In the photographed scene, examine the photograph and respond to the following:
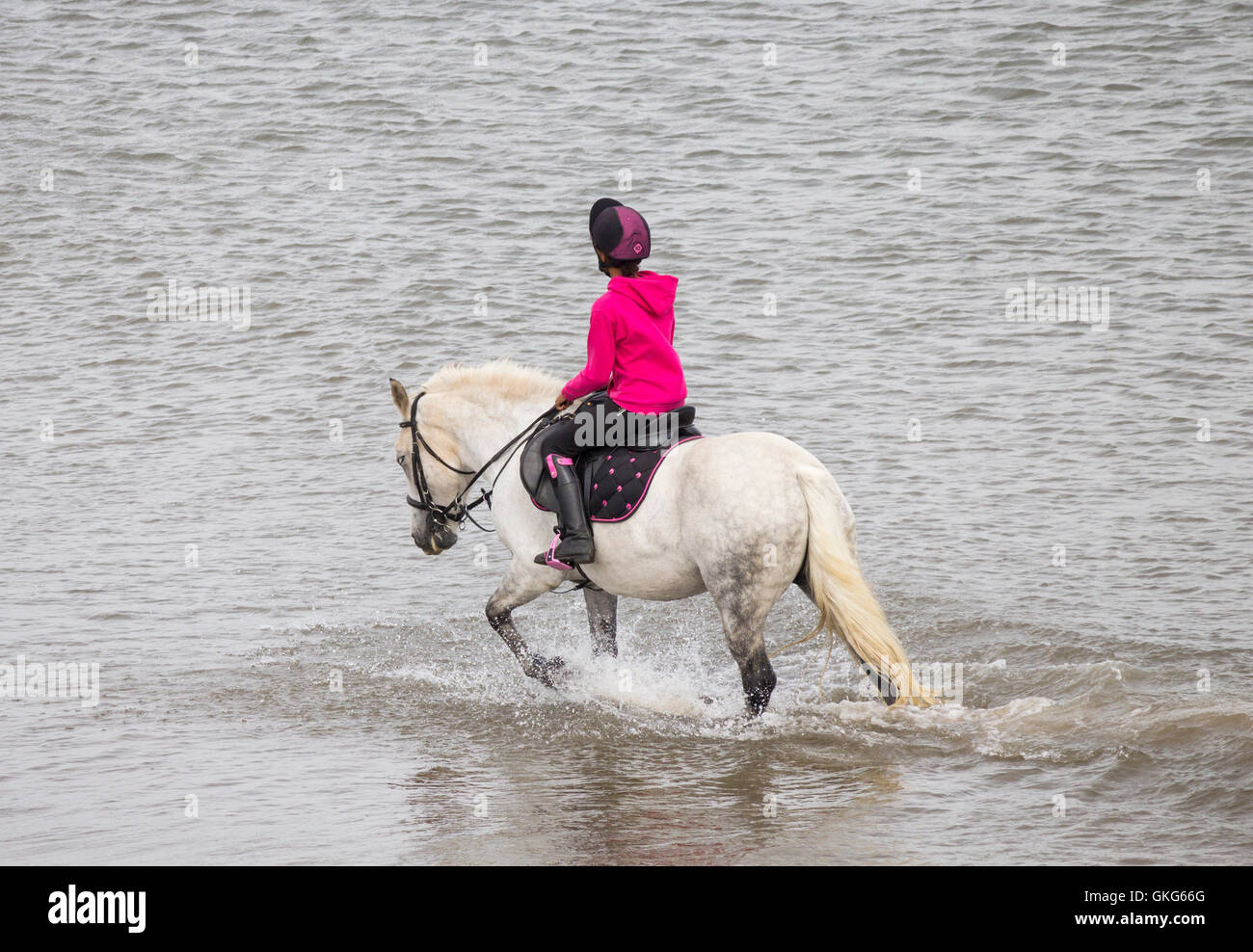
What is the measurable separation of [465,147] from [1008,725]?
55.7 feet

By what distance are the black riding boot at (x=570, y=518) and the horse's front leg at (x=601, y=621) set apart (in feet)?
2.45

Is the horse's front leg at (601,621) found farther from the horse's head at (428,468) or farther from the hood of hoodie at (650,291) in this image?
the hood of hoodie at (650,291)

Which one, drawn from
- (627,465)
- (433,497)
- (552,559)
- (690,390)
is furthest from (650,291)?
(690,390)

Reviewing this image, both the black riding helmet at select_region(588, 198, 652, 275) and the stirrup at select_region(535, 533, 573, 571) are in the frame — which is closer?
the black riding helmet at select_region(588, 198, 652, 275)

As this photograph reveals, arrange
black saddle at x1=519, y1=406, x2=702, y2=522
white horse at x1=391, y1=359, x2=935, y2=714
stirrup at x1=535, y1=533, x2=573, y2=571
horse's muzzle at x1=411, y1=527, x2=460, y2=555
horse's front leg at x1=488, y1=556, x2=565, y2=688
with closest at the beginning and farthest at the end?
white horse at x1=391, y1=359, x2=935, y2=714
black saddle at x1=519, y1=406, x2=702, y2=522
stirrup at x1=535, y1=533, x2=573, y2=571
horse's front leg at x1=488, y1=556, x2=565, y2=688
horse's muzzle at x1=411, y1=527, x2=460, y2=555

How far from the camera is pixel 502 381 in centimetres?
721

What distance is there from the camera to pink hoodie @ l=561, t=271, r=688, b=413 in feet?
20.6

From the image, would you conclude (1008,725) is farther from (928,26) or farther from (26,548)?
(928,26)

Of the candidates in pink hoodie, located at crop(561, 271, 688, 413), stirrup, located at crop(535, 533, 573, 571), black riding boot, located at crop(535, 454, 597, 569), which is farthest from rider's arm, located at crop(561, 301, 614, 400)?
stirrup, located at crop(535, 533, 573, 571)

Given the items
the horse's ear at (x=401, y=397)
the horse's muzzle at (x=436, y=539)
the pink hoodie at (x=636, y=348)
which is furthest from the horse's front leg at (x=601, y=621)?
the horse's ear at (x=401, y=397)

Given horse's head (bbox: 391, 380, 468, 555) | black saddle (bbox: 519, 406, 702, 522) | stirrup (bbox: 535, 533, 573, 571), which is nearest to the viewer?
black saddle (bbox: 519, 406, 702, 522)

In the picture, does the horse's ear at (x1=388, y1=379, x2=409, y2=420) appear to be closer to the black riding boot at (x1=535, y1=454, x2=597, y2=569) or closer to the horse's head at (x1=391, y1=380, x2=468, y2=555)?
the horse's head at (x1=391, y1=380, x2=468, y2=555)

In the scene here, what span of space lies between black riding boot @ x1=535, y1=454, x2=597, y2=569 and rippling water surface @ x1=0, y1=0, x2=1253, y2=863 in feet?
3.38
